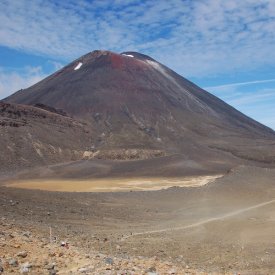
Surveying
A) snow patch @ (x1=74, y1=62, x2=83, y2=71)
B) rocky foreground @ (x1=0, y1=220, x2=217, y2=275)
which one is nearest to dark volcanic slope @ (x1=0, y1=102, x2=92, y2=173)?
snow patch @ (x1=74, y1=62, x2=83, y2=71)

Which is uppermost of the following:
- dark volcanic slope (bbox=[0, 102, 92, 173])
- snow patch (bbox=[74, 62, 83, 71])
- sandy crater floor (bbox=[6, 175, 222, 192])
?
snow patch (bbox=[74, 62, 83, 71])

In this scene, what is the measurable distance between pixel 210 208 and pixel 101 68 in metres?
97.6

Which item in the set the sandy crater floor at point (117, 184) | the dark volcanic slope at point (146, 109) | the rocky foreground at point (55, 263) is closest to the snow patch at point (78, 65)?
the dark volcanic slope at point (146, 109)

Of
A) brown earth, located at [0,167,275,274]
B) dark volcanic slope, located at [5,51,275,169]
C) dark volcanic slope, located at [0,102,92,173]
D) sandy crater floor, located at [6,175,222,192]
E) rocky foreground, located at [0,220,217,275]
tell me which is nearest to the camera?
rocky foreground, located at [0,220,217,275]

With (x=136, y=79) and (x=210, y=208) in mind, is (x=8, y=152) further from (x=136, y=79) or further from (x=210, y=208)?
(x=136, y=79)

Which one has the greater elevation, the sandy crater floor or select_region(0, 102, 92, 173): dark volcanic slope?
select_region(0, 102, 92, 173): dark volcanic slope

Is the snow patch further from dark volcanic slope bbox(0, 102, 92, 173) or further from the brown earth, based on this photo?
the brown earth

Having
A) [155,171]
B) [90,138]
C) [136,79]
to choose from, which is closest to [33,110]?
[90,138]

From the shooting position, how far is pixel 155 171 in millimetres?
59375

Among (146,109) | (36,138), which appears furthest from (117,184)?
(146,109)

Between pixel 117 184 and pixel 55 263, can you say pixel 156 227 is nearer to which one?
pixel 55 263

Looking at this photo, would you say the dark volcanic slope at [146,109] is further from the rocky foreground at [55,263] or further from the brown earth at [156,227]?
the rocky foreground at [55,263]

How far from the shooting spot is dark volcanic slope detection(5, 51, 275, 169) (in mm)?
85375

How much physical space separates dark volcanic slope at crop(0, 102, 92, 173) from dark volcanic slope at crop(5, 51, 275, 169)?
4854 mm
